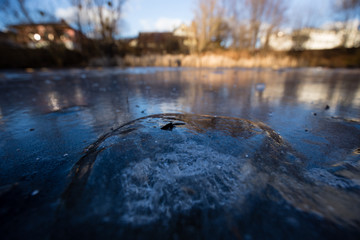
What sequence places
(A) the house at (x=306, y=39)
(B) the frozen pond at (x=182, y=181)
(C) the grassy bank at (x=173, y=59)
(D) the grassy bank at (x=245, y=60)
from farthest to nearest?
1. (A) the house at (x=306, y=39)
2. (D) the grassy bank at (x=245, y=60)
3. (C) the grassy bank at (x=173, y=59)
4. (B) the frozen pond at (x=182, y=181)

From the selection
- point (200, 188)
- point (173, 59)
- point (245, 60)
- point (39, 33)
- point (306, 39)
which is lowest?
point (200, 188)

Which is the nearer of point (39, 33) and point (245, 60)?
point (245, 60)

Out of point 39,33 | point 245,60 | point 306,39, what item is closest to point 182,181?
point 245,60

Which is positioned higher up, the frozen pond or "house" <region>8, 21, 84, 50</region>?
"house" <region>8, 21, 84, 50</region>

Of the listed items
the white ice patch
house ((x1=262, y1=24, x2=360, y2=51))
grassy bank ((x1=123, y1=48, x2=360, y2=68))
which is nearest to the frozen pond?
the white ice patch

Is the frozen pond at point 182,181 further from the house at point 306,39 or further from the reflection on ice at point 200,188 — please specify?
the house at point 306,39

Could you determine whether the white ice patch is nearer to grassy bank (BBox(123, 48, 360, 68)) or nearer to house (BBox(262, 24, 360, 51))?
grassy bank (BBox(123, 48, 360, 68))

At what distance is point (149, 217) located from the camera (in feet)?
1.94

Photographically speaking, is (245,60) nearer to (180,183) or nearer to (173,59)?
(173,59)

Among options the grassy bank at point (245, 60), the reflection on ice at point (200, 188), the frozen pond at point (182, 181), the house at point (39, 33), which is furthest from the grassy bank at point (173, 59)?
the reflection on ice at point (200, 188)

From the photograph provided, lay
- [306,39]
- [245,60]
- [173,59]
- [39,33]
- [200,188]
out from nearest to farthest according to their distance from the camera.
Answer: [200,188] < [245,60] < [39,33] < [173,59] < [306,39]

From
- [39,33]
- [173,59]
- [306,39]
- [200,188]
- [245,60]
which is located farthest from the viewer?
[306,39]

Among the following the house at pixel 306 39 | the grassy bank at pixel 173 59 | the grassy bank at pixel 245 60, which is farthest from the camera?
the house at pixel 306 39

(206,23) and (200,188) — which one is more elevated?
(206,23)
